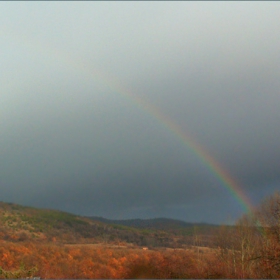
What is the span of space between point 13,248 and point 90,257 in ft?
29.0

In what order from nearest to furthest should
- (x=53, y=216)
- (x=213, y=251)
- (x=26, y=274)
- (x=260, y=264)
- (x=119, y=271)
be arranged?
(x=26, y=274)
(x=260, y=264)
(x=119, y=271)
(x=213, y=251)
(x=53, y=216)

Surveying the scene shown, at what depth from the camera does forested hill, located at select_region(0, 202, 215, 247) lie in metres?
50.6

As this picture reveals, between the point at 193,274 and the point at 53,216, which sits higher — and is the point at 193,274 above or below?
below

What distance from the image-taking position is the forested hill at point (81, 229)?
5056 cm

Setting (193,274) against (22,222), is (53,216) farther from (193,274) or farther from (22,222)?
(193,274)

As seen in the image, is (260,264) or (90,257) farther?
(90,257)

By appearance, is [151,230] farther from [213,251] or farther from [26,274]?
[26,274]

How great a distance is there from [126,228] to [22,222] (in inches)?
702

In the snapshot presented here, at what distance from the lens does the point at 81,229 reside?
6022 centimetres

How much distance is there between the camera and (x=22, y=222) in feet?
179

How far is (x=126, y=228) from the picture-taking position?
62.6 m

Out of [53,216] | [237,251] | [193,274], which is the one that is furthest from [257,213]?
[53,216]

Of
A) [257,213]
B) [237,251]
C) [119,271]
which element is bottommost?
[119,271]

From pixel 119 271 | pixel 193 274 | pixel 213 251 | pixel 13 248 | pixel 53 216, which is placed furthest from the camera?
pixel 53 216
